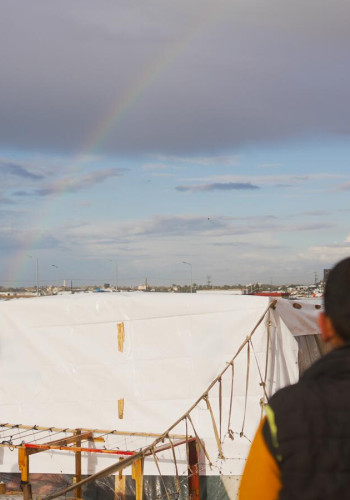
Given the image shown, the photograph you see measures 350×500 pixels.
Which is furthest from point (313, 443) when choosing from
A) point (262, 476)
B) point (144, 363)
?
point (144, 363)

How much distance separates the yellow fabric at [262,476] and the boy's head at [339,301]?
15.6 inches

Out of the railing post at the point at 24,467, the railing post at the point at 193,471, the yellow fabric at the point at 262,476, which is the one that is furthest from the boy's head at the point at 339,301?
the railing post at the point at 193,471

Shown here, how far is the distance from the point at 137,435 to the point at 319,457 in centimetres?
850

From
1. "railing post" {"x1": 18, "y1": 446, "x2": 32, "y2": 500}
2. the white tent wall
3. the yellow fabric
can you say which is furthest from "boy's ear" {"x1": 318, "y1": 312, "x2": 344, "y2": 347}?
"railing post" {"x1": 18, "y1": 446, "x2": 32, "y2": 500}

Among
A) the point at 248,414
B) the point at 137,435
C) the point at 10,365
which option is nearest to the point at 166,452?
the point at 137,435

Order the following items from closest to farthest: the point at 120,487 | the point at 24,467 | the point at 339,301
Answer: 1. the point at 339,301
2. the point at 24,467
3. the point at 120,487

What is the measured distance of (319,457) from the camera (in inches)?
75.2

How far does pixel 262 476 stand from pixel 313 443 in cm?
18

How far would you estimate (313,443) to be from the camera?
191 centimetres

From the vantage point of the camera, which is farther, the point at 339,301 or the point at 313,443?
the point at 339,301

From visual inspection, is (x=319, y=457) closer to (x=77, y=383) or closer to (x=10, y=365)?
(x=77, y=383)

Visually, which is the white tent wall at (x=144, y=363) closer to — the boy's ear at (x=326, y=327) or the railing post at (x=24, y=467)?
the railing post at (x=24, y=467)

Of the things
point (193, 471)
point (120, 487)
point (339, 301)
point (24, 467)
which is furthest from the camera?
point (120, 487)

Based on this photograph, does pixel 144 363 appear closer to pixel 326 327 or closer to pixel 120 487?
pixel 120 487
